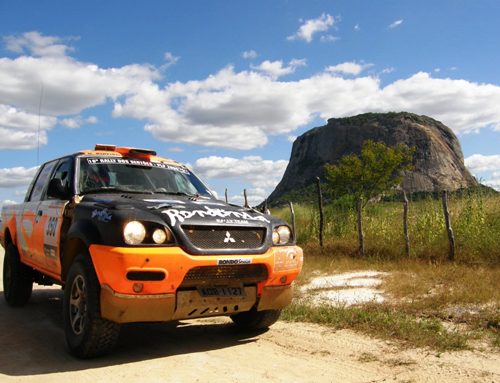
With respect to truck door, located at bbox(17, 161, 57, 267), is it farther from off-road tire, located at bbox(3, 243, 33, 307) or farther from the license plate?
the license plate

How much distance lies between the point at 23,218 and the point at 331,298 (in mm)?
4436

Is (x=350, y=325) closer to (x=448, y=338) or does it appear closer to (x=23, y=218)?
(x=448, y=338)

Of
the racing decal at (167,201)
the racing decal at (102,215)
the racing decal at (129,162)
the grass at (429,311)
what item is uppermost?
the racing decal at (129,162)

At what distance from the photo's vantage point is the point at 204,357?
412 cm

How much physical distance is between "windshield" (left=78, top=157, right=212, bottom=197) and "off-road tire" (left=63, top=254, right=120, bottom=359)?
106cm

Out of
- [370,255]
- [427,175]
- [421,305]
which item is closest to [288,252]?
[421,305]

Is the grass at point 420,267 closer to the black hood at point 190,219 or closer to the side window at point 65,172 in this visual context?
the black hood at point 190,219

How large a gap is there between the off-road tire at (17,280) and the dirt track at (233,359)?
1.20 m

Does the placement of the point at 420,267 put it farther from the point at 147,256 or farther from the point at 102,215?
the point at 102,215

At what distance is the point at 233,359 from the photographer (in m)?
4.07

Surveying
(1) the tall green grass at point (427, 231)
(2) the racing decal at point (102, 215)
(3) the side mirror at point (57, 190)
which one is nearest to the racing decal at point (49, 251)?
(3) the side mirror at point (57, 190)

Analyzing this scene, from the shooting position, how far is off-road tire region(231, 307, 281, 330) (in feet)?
16.0

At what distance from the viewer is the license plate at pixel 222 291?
3939 millimetres

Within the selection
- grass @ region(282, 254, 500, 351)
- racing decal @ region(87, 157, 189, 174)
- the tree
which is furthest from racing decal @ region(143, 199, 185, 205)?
the tree
